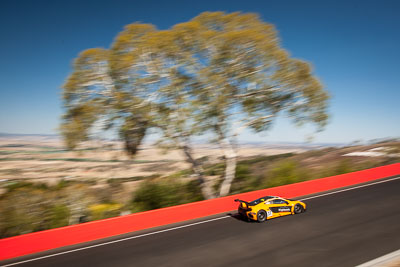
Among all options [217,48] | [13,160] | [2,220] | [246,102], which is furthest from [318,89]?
[13,160]

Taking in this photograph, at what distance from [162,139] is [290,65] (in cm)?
911

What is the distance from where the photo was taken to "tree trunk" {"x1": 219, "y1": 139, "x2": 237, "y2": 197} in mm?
17630

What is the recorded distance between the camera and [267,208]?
11.0 metres

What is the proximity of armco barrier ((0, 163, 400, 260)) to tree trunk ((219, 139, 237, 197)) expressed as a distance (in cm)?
430

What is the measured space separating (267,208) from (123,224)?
574 cm

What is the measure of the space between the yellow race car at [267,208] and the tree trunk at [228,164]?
6536mm

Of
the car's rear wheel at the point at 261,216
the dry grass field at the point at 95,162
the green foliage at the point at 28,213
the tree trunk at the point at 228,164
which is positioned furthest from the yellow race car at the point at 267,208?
the green foliage at the point at 28,213

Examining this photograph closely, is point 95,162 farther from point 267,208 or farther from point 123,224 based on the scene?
point 267,208

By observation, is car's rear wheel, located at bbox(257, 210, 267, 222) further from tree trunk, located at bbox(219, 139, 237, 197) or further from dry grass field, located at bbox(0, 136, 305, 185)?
tree trunk, located at bbox(219, 139, 237, 197)

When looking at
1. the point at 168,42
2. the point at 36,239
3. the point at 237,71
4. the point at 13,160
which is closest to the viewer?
the point at 36,239

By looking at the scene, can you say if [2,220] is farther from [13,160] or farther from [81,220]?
[13,160]

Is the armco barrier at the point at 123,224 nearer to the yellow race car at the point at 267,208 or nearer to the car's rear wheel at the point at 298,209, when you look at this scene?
the yellow race car at the point at 267,208

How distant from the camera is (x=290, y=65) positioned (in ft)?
55.7

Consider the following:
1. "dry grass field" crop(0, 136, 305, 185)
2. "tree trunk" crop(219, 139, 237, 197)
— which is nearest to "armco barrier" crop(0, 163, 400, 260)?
"tree trunk" crop(219, 139, 237, 197)
